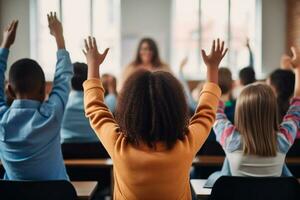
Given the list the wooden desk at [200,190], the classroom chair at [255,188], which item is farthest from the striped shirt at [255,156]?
the classroom chair at [255,188]

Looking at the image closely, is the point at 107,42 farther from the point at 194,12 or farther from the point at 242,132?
the point at 242,132

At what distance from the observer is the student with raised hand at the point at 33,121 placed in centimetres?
201

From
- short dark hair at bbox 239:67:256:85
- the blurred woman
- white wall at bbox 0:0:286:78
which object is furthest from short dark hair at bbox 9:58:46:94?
white wall at bbox 0:0:286:78

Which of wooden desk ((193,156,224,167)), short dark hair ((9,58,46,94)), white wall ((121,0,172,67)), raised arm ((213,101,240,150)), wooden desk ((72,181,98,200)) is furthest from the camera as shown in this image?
white wall ((121,0,172,67))

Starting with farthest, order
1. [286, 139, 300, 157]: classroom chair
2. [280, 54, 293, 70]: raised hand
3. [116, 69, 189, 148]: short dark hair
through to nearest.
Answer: [280, 54, 293, 70]: raised hand → [286, 139, 300, 157]: classroom chair → [116, 69, 189, 148]: short dark hair

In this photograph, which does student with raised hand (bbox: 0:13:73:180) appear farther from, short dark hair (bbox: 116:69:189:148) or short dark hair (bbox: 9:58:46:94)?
short dark hair (bbox: 116:69:189:148)

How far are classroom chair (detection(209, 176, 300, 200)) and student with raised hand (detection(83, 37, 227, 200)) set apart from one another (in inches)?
9.8

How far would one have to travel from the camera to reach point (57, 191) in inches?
69.0

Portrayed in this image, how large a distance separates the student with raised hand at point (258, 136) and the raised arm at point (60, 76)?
2.66 ft

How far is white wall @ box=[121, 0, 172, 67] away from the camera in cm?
789

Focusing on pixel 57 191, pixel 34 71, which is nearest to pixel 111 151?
pixel 57 191

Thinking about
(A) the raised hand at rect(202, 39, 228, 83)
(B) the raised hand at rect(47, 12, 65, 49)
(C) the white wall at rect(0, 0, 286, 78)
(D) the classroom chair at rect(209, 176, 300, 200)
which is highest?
(C) the white wall at rect(0, 0, 286, 78)

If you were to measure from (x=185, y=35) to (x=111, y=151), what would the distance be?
6.84 meters

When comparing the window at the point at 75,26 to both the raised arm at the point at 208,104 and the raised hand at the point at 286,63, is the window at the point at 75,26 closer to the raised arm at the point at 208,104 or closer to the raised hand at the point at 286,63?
the raised hand at the point at 286,63
